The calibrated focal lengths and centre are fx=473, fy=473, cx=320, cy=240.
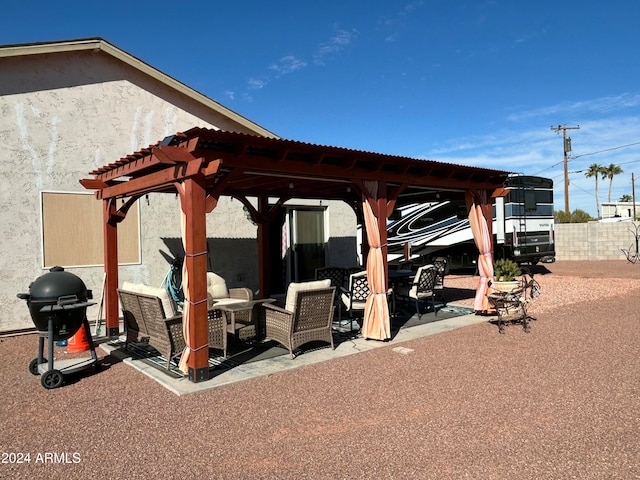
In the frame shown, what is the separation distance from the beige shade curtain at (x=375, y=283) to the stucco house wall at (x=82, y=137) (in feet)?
13.4

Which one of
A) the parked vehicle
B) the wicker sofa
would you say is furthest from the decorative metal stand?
the wicker sofa

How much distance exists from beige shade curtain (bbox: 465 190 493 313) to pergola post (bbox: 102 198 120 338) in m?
6.17

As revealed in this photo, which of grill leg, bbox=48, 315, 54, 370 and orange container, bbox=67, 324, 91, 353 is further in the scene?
orange container, bbox=67, 324, 91, 353

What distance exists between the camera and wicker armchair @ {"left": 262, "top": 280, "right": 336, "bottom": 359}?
590cm

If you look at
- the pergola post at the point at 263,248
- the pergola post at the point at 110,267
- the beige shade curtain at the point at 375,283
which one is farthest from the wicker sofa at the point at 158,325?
the pergola post at the point at 263,248

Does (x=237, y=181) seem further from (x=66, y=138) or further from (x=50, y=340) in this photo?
(x=50, y=340)

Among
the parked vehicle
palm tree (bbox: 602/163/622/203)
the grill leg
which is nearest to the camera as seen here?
the grill leg

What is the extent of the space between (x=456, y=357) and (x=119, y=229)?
20.5ft

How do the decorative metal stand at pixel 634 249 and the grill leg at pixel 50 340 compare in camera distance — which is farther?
the decorative metal stand at pixel 634 249

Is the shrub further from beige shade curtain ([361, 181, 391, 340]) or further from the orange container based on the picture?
the orange container

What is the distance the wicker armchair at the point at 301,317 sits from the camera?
19.4ft

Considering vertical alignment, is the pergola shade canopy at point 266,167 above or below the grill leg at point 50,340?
above

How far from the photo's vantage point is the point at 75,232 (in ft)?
26.8

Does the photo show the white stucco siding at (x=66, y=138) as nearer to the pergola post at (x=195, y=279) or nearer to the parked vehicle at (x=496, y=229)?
the pergola post at (x=195, y=279)
